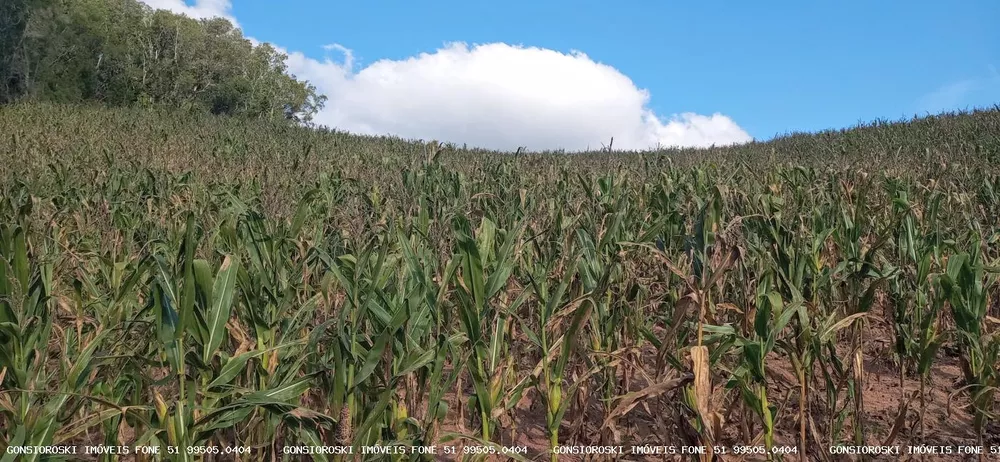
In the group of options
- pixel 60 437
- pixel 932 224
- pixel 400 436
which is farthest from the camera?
pixel 932 224

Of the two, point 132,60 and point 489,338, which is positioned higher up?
point 132,60

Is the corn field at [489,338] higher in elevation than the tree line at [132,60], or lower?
lower

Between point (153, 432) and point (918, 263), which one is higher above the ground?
point (918, 263)

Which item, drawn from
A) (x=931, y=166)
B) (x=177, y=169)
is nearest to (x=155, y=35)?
(x=177, y=169)

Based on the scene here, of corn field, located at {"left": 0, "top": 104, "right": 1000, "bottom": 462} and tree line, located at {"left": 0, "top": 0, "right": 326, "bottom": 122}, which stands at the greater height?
tree line, located at {"left": 0, "top": 0, "right": 326, "bottom": 122}

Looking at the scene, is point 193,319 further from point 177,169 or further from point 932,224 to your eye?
point 177,169

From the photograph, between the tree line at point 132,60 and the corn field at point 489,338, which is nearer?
the corn field at point 489,338

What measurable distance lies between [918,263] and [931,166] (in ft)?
22.2

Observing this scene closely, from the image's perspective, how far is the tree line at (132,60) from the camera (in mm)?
27797

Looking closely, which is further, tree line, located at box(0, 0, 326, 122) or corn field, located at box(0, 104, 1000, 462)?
tree line, located at box(0, 0, 326, 122)

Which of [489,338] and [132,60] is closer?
[489,338]

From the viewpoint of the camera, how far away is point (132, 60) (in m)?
Result: 41.1

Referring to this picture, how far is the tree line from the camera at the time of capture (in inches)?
1094

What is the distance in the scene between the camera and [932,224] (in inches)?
150
